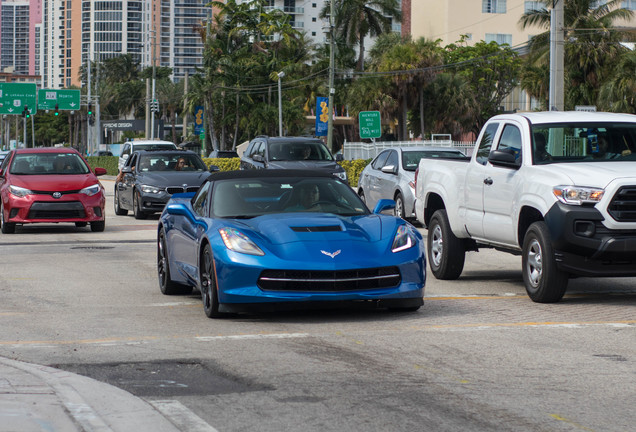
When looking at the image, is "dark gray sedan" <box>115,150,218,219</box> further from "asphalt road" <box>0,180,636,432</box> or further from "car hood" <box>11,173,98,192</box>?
"asphalt road" <box>0,180,636,432</box>

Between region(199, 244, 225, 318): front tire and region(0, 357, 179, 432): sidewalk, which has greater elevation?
region(199, 244, 225, 318): front tire

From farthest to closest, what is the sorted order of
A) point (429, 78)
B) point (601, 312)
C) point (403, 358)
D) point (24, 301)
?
1. point (429, 78)
2. point (24, 301)
3. point (601, 312)
4. point (403, 358)

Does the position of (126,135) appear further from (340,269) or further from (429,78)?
(340,269)

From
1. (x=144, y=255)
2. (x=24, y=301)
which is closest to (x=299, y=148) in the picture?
(x=144, y=255)

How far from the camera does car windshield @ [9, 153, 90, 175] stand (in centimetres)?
2111

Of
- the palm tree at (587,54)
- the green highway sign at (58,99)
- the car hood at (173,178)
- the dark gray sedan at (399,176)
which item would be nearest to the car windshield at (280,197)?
the dark gray sedan at (399,176)

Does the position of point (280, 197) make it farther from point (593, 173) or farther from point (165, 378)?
point (165, 378)

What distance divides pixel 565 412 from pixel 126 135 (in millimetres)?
157496

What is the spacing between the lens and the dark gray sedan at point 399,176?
22.3 m

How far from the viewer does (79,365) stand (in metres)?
7.48

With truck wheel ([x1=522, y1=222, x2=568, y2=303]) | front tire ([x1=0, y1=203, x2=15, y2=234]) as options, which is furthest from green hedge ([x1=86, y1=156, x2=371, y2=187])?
truck wheel ([x1=522, y1=222, x2=568, y2=303])

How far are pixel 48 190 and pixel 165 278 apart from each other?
947cm

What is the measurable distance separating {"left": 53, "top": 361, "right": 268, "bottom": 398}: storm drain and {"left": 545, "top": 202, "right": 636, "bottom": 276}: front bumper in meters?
4.24

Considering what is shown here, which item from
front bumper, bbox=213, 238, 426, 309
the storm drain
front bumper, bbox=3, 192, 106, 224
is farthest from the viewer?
front bumper, bbox=3, 192, 106, 224
